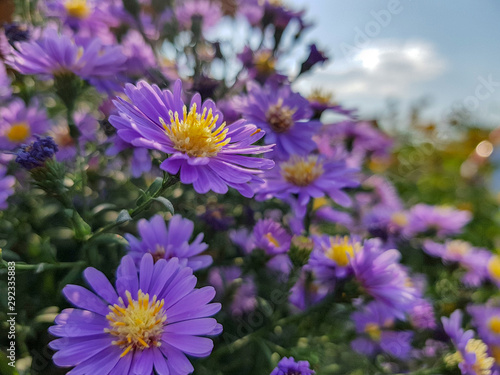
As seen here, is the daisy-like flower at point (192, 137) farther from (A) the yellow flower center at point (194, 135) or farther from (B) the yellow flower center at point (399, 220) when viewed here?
(B) the yellow flower center at point (399, 220)

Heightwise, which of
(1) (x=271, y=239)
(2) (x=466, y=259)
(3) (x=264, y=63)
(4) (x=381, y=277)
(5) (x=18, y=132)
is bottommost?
(5) (x=18, y=132)

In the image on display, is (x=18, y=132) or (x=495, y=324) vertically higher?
(x=495, y=324)

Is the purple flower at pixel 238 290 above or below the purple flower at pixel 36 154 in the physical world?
below

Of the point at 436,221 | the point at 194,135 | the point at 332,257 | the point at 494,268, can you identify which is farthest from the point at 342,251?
the point at 494,268

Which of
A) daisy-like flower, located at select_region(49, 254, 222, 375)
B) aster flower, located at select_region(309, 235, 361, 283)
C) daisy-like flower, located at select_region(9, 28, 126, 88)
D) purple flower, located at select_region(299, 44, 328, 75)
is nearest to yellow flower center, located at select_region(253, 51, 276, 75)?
purple flower, located at select_region(299, 44, 328, 75)

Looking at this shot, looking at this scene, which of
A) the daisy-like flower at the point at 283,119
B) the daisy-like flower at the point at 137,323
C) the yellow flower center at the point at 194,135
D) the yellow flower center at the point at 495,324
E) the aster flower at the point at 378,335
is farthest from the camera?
the yellow flower center at the point at 495,324

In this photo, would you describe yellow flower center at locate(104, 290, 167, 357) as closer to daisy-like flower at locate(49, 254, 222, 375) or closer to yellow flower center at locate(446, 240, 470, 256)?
daisy-like flower at locate(49, 254, 222, 375)

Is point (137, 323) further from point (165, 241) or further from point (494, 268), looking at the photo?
point (494, 268)

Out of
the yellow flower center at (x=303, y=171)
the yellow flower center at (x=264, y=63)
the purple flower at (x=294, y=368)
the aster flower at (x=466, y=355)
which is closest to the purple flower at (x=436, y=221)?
the aster flower at (x=466, y=355)
